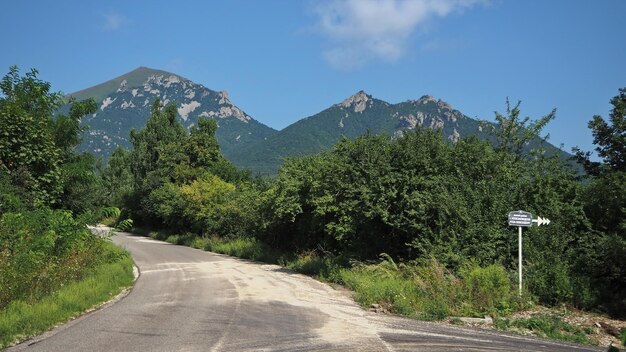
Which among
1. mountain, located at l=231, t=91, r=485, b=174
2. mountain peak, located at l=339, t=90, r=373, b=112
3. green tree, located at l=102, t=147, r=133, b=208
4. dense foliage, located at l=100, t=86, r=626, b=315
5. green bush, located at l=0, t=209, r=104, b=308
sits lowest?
green bush, located at l=0, t=209, r=104, b=308

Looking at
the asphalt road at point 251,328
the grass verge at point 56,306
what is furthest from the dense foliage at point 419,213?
the asphalt road at point 251,328

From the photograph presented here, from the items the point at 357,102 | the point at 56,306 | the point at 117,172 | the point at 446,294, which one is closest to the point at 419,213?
the point at 446,294

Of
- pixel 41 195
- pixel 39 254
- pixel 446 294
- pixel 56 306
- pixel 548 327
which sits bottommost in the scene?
pixel 56 306

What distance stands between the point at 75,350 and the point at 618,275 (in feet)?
47.3

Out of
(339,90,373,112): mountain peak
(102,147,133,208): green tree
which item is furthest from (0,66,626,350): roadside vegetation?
(339,90,373,112): mountain peak

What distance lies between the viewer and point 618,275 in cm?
1463

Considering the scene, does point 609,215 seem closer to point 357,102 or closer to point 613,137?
point 613,137

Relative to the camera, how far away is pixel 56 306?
433 inches

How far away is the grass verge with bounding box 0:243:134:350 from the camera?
29.8 ft

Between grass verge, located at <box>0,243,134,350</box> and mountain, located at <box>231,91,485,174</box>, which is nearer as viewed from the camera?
grass verge, located at <box>0,243,134,350</box>

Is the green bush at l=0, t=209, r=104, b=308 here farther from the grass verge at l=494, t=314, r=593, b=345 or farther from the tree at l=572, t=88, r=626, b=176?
the tree at l=572, t=88, r=626, b=176

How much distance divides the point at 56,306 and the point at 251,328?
14.9 feet

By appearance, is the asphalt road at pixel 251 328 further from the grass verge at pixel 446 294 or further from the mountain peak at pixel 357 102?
Answer: the mountain peak at pixel 357 102

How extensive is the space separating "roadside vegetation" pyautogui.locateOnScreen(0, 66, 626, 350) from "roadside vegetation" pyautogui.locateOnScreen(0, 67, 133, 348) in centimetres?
9
